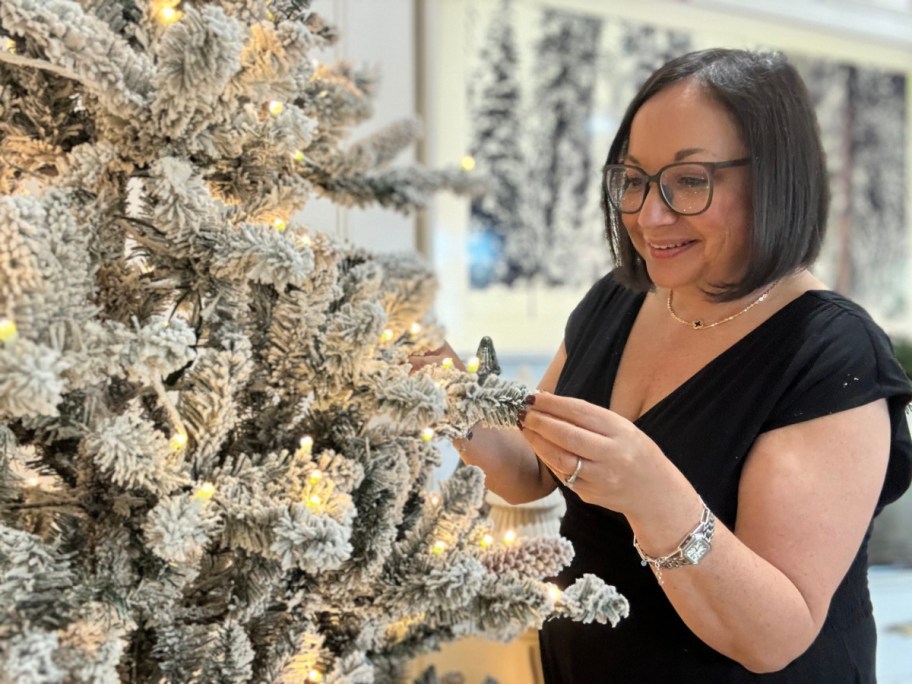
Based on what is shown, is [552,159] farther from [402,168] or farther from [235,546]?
[235,546]

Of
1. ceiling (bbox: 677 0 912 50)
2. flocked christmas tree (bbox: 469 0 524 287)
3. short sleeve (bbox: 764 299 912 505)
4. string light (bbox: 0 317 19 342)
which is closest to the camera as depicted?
string light (bbox: 0 317 19 342)

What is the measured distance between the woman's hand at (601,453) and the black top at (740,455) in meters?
0.18

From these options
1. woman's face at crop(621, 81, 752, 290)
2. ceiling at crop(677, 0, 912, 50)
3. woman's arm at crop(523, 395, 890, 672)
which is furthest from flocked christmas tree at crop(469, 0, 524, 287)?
woman's arm at crop(523, 395, 890, 672)

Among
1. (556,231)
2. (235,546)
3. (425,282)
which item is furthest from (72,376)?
(556,231)

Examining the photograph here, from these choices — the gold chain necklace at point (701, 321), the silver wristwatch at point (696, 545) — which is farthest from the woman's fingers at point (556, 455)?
the gold chain necklace at point (701, 321)

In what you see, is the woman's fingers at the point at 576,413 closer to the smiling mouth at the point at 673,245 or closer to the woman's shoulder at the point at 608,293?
the smiling mouth at the point at 673,245

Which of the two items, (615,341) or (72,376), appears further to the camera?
(615,341)

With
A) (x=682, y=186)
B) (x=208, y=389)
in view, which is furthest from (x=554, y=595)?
(x=682, y=186)

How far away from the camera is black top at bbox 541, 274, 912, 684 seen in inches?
31.9

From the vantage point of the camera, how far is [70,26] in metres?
0.47

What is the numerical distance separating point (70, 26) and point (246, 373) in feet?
0.83

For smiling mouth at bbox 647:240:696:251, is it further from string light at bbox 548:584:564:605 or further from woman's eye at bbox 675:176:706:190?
string light at bbox 548:584:564:605

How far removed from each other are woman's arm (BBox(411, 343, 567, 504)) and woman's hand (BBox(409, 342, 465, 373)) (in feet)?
0.43

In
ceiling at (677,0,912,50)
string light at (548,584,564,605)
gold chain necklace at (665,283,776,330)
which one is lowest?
string light at (548,584,564,605)
